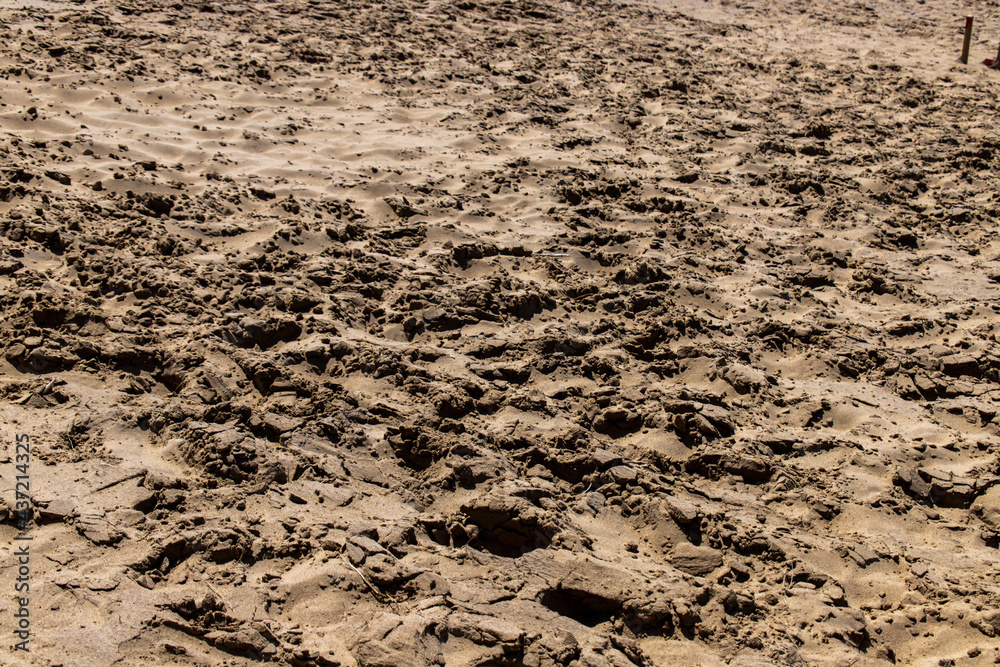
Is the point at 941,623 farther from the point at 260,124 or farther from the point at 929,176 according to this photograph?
the point at 260,124

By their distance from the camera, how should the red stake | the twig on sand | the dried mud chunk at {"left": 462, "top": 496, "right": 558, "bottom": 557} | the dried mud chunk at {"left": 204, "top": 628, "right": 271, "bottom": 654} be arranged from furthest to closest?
the red stake, the dried mud chunk at {"left": 462, "top": 496, "right": 558, "bottom": 557}, the twig on sand, the dried mud chunk at {"left": 204, "top": 628, "right": 271, "bottom": 654}

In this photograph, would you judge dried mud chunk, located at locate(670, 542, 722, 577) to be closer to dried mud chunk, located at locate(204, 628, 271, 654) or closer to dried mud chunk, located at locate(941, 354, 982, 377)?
dried mud chunk, located at locate(204, 628, 271, 654)

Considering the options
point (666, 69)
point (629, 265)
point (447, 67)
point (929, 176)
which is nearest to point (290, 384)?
point (629, 265)

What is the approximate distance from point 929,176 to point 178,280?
16.2ft

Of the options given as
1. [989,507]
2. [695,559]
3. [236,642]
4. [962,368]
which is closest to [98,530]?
[236,642]

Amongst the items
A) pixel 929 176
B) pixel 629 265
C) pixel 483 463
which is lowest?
pixel 483 463

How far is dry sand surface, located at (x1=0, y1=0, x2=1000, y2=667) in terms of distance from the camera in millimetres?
2322

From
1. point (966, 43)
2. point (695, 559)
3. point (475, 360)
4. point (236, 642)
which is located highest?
point (966, 43)

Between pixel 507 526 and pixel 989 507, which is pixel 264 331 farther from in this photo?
pixel 989 507

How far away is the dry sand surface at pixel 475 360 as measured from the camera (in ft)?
7.62

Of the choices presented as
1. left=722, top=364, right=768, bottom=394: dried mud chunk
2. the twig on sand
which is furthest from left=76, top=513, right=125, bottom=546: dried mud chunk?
left=722, top=364, right=768, bottom=394: dried mud chunk

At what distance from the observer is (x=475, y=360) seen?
3541mm

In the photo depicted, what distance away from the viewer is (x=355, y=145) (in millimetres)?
5289

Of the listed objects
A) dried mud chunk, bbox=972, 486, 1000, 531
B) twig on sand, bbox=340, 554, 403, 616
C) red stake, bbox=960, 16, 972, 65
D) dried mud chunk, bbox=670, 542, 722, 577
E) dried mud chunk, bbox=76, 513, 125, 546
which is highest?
red stake, bbox=960, 16, 972, 65
